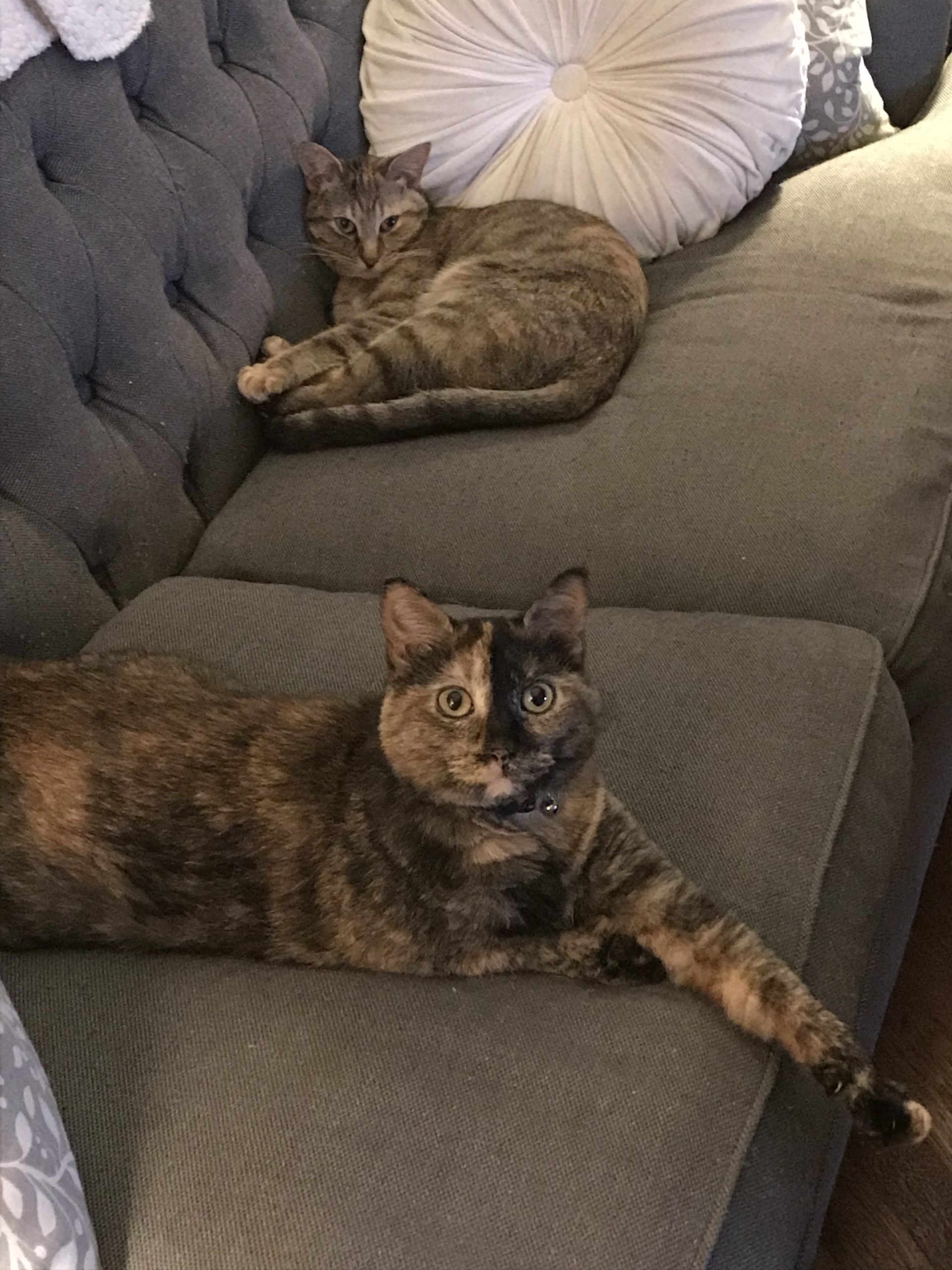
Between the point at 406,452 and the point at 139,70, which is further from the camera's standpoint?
the point at 406,452

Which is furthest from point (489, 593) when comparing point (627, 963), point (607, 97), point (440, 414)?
point (607, 97)

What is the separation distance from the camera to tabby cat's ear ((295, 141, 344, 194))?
1773 millimetres

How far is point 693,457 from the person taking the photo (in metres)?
1.45

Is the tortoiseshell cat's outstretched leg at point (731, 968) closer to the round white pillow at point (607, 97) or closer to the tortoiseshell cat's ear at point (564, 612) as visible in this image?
the tortoiseshell cat's ear at point (564, 612)

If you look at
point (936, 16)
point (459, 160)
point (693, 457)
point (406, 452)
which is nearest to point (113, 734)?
point (406, 452)

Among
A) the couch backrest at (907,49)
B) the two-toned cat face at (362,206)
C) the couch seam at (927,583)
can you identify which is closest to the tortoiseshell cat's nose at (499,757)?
the couch seam at (927,583)

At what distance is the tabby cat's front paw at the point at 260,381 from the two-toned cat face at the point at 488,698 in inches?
28.5

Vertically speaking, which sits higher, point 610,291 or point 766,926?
point 610,291

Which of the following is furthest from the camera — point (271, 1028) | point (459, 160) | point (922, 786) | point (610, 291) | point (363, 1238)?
point (459, 160)

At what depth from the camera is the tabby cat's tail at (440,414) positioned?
5.20ft

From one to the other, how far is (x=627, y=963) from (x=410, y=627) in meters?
0.38

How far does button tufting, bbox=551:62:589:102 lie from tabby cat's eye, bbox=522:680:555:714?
129cm

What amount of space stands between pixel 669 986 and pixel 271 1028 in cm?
35

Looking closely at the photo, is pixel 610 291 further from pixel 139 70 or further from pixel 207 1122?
pixel 207 1122
